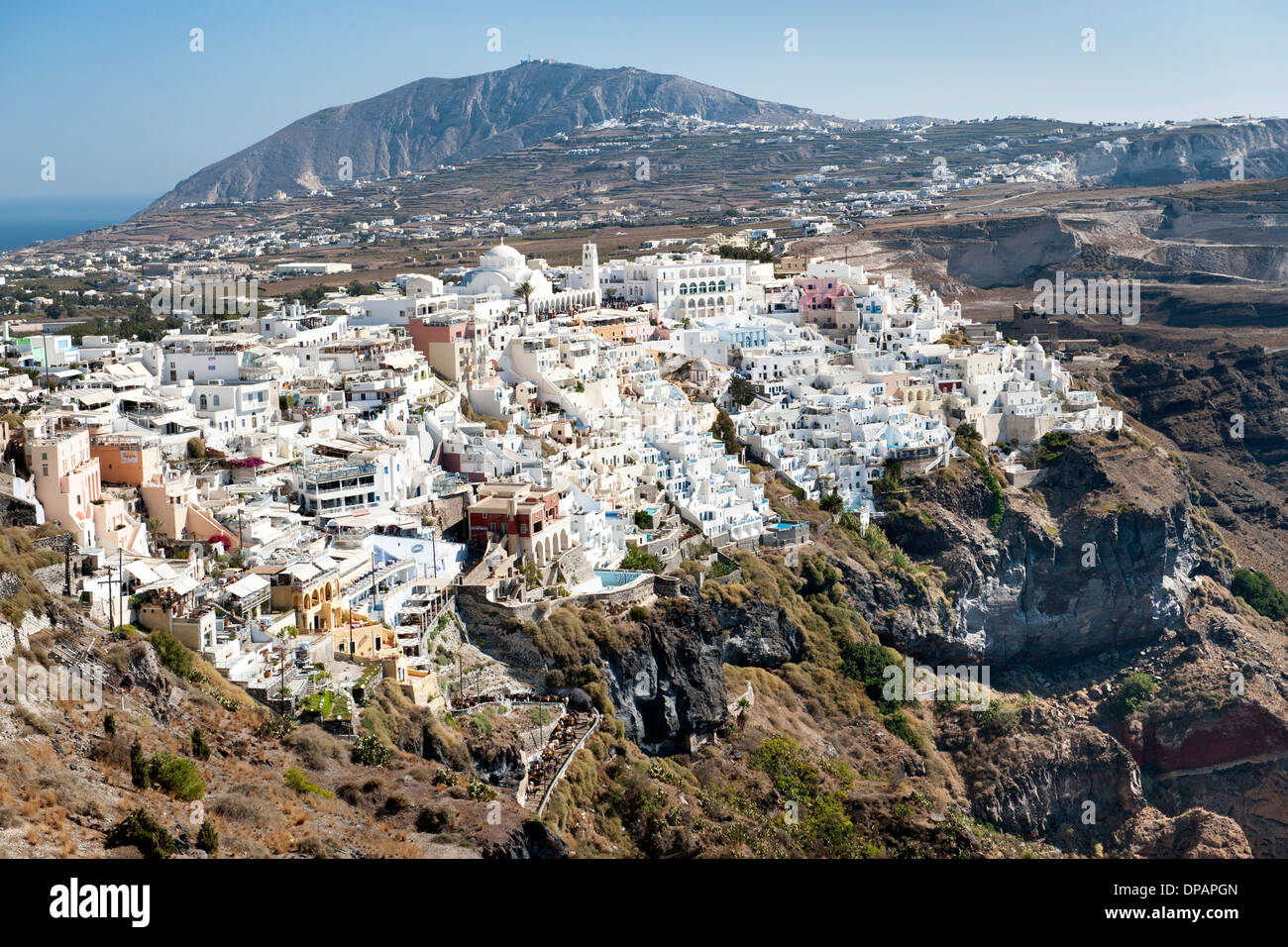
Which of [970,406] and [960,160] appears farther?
[960,160]

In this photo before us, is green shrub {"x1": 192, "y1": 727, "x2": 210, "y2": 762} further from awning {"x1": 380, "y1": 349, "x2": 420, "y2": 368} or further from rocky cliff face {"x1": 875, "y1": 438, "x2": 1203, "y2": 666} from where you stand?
rocky cliff face {"x1": 875, "y1": 438, "x2": 1203, "y2": 666}

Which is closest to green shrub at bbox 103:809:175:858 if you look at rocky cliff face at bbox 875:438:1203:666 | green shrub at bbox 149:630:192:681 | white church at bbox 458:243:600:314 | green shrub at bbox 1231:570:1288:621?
green shrub at bbox 149:630:192:681

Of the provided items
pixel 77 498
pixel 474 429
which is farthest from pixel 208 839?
pixel 474 429

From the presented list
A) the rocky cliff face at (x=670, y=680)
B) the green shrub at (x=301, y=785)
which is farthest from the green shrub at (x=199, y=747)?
the rocky cliff face at (x=670, y=680)

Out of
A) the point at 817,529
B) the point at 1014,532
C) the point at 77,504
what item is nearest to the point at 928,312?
the point at 1014,532

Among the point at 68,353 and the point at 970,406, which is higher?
the point at 68,353

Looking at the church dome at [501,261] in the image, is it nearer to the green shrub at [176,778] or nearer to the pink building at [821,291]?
the pink building at [821,291]
